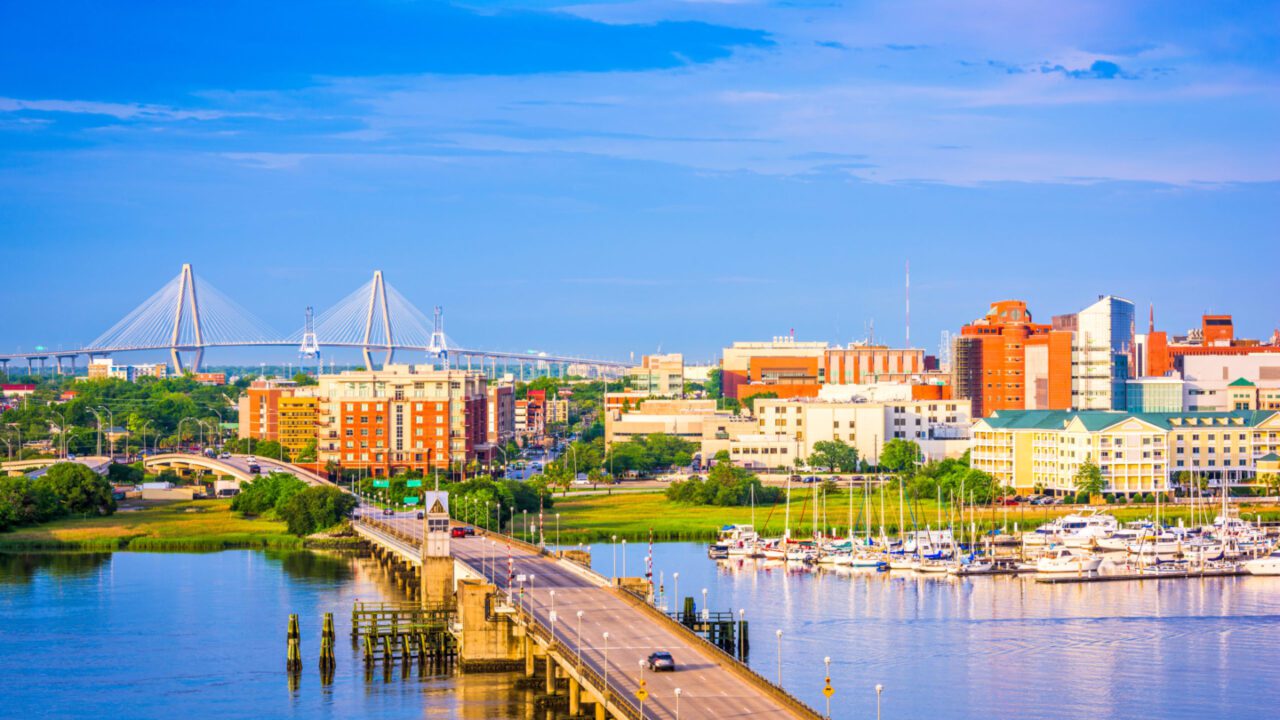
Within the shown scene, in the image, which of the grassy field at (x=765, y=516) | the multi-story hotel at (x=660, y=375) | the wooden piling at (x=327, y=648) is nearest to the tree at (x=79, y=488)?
the grassy field at (x=765, y=516)

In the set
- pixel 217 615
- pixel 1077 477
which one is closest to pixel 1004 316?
pixel 1077 477

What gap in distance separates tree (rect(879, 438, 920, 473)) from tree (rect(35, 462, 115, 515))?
37.5 m

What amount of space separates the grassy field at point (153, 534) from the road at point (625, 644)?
20351 millimetres

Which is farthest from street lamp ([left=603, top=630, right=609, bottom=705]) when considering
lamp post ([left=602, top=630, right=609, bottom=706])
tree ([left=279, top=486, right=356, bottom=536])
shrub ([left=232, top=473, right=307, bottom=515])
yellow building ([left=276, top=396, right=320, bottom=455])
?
yellow building ([left=276, top=396, right=320, bottom=455])

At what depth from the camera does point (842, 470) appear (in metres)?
91.7

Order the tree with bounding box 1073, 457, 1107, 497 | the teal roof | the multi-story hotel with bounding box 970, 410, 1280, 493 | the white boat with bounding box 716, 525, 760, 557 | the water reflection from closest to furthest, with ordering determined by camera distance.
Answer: the water reflection → the white boat with bounding box 716, 525, 760, 557 → the tree with bounding box 1073, 457, 1107, 497 → the multi-story hotel with bounding box 970, 410, 1280, 493 → the teal roof

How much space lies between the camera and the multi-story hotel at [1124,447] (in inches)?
2995

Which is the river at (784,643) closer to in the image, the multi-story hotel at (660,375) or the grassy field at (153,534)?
the grassy field at (153,534)

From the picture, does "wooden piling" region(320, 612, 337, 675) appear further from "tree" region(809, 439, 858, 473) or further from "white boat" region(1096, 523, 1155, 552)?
"tree" region(809, 439, 858, 473)

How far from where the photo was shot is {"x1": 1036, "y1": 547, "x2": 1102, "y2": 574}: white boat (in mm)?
55250

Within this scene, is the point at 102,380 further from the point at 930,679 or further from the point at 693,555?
the point at 930,679

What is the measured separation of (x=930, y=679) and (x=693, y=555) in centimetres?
2356

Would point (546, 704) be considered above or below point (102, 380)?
below

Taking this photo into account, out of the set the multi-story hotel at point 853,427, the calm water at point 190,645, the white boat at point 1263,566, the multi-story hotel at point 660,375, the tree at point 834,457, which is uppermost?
the multi-story hotel at point 660,375
